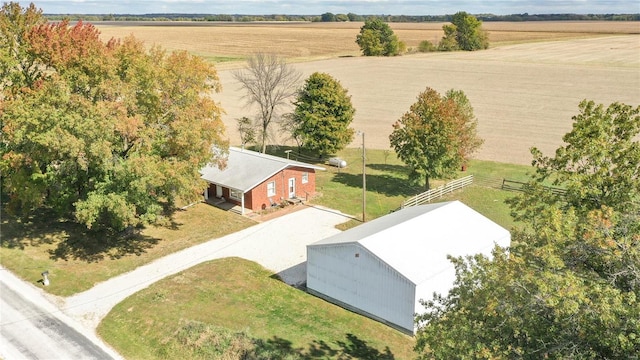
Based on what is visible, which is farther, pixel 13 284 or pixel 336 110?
pixel 336 110

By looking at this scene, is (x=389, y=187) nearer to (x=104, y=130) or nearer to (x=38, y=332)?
(x=104, y=130)

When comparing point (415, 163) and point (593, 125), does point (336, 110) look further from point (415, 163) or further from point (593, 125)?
point (593, 125)

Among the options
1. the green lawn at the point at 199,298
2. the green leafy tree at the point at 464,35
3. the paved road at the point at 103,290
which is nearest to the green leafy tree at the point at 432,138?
the green lawn at the point at 199,298

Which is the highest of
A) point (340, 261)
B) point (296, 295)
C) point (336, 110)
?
point (336, 110)

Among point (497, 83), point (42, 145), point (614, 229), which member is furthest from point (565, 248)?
point (497, 83)

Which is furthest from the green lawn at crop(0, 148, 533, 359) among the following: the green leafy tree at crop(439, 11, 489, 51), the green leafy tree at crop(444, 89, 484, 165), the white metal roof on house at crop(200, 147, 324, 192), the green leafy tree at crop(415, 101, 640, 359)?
the green leafy tree at crop(439, 11, 489, 51)

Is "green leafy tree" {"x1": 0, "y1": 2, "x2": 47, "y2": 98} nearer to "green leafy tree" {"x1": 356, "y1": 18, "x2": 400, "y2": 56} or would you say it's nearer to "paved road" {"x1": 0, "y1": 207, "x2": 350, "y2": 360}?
"paved road" {"x1": 0, "y1": 207, "x2": 350, "y2": 360}
